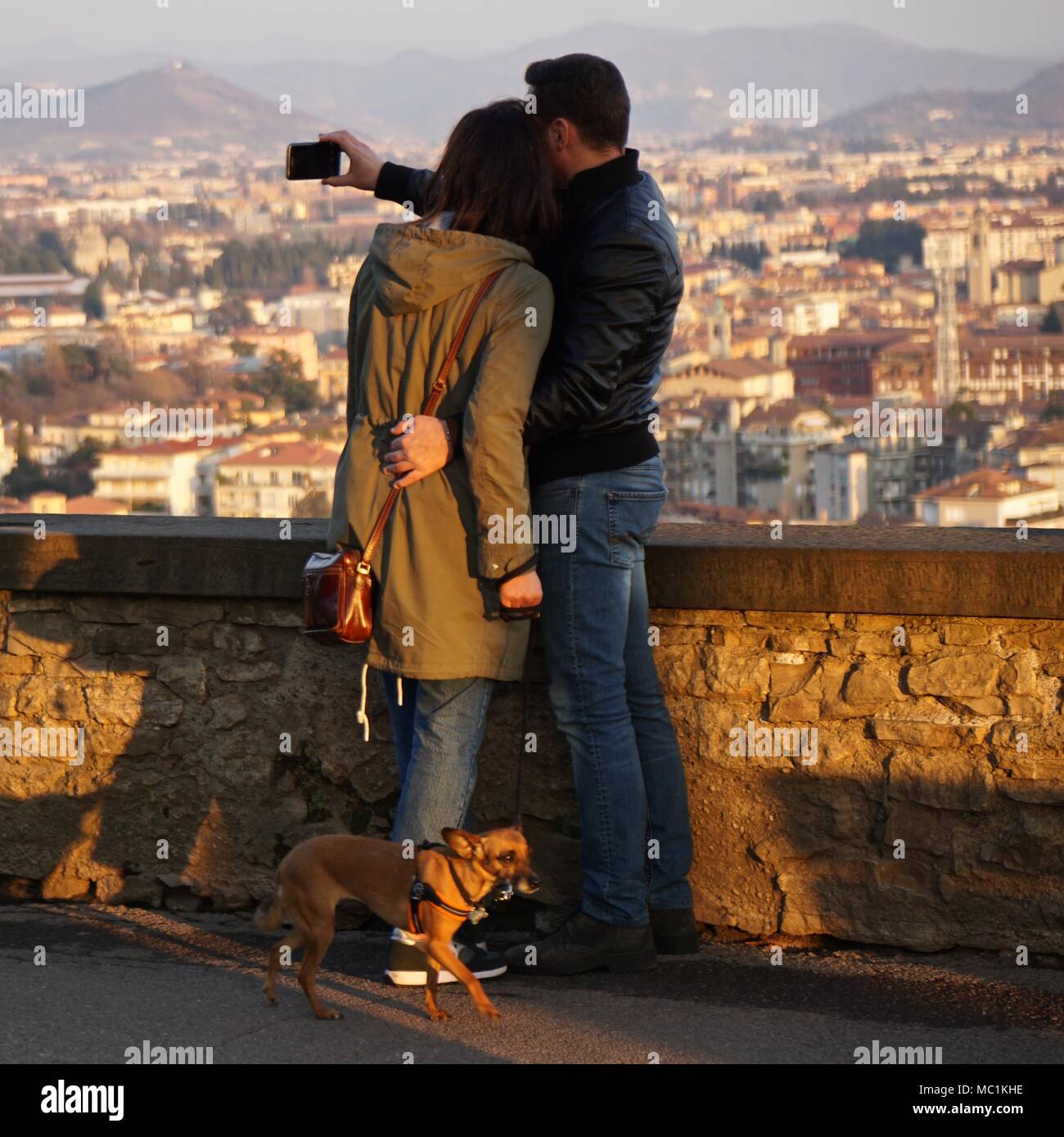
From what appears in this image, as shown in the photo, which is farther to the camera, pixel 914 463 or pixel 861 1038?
pixel 914 463

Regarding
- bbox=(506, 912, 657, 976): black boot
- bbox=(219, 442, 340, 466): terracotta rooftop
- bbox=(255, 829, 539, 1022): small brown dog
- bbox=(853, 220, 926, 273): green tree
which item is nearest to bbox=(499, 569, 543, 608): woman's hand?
bbox=(255, 829, 539, 1022): small brown dog

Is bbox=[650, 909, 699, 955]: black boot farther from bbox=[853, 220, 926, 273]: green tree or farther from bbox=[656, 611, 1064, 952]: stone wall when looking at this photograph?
bbox=[853, 220, 926, 273]: green tree

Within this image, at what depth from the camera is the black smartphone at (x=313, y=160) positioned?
364 centimetres

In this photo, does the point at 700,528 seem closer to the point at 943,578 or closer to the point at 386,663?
the point at 943,578

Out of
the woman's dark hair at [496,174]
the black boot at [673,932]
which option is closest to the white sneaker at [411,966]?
the black boot at [673,932]

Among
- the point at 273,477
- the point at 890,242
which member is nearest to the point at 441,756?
the point at 273,477

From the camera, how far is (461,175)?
10.1 ft

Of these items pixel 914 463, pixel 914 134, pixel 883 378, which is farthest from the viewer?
pixel 914 134

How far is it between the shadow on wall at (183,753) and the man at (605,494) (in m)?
0.37

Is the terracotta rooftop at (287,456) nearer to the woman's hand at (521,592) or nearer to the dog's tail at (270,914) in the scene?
the dog's tail at (270,914)

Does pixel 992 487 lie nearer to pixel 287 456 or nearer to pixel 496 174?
pixel 287 456

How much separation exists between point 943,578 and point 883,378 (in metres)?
46.9

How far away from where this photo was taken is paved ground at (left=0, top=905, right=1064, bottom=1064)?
300 centimetres

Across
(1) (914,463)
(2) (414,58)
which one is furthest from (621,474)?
(2) (414,58)
